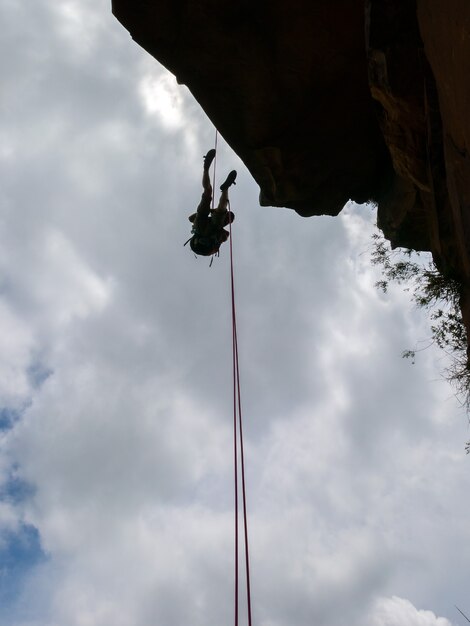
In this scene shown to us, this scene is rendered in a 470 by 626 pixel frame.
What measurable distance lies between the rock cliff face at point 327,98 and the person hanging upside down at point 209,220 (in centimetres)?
108

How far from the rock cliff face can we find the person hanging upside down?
1084mm

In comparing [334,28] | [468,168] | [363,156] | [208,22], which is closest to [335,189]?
[363,156]

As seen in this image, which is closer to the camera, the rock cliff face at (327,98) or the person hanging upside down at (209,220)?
the rock cliff face at (327,98)

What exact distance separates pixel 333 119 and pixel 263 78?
4.15 feet

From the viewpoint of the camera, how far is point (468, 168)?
383cm

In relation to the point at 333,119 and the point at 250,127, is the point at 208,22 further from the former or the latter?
the point at 333,119

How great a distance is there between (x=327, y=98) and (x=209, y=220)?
3326mm

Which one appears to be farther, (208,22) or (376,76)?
(208,22)

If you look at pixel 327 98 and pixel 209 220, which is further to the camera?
pixel 209 220

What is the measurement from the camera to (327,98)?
759 centimetres

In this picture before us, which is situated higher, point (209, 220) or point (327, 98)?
point (209, 220)

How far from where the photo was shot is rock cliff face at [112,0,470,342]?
5.38m

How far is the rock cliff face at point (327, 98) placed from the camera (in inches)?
212

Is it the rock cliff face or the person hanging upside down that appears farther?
the person hanging upside down
